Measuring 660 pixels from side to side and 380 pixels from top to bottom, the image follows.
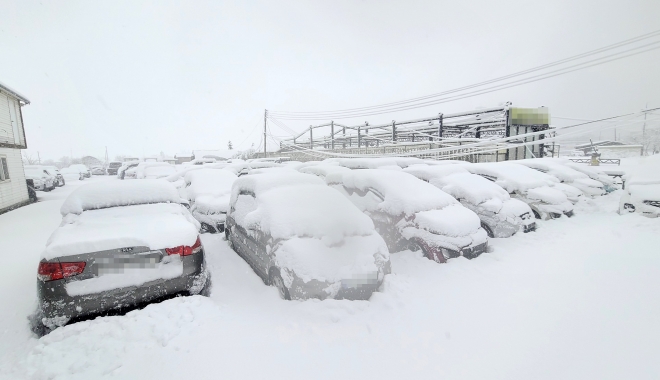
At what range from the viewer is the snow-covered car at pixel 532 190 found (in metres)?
7.18

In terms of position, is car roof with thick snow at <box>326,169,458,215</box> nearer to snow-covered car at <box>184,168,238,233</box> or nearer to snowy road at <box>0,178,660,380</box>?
snowy road at <box>0,178,660,380</box>

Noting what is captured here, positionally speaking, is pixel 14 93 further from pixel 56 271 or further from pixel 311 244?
pixel 311 244

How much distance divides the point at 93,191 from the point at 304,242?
3.30 m

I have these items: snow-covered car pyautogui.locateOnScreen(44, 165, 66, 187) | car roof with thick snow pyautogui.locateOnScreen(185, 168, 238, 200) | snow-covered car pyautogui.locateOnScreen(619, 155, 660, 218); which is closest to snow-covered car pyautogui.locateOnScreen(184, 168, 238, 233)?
car roof with thick snow pyautogui.locateOnScreen(185, 168, 238, 200)

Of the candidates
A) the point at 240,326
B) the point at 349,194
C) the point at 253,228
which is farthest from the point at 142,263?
the point at 349,194

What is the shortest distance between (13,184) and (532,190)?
61.7 ft

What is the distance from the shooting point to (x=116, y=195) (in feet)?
13.6

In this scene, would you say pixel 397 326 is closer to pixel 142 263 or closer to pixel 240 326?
pixel 240 326

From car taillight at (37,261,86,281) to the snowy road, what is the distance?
0.53 m

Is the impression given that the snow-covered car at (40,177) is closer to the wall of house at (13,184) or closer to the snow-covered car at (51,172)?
the snow-covered car at (51,172)

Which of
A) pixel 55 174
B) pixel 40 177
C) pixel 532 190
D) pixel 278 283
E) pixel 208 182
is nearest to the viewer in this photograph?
pixel 278 283

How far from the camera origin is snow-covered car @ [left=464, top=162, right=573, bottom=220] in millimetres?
7176

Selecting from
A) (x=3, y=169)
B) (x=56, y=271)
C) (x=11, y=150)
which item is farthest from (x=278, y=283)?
(x=11, y=150)

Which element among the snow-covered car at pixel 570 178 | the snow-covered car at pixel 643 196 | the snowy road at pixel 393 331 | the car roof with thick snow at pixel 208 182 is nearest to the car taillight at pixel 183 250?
the snowy road at pixel 393 331
